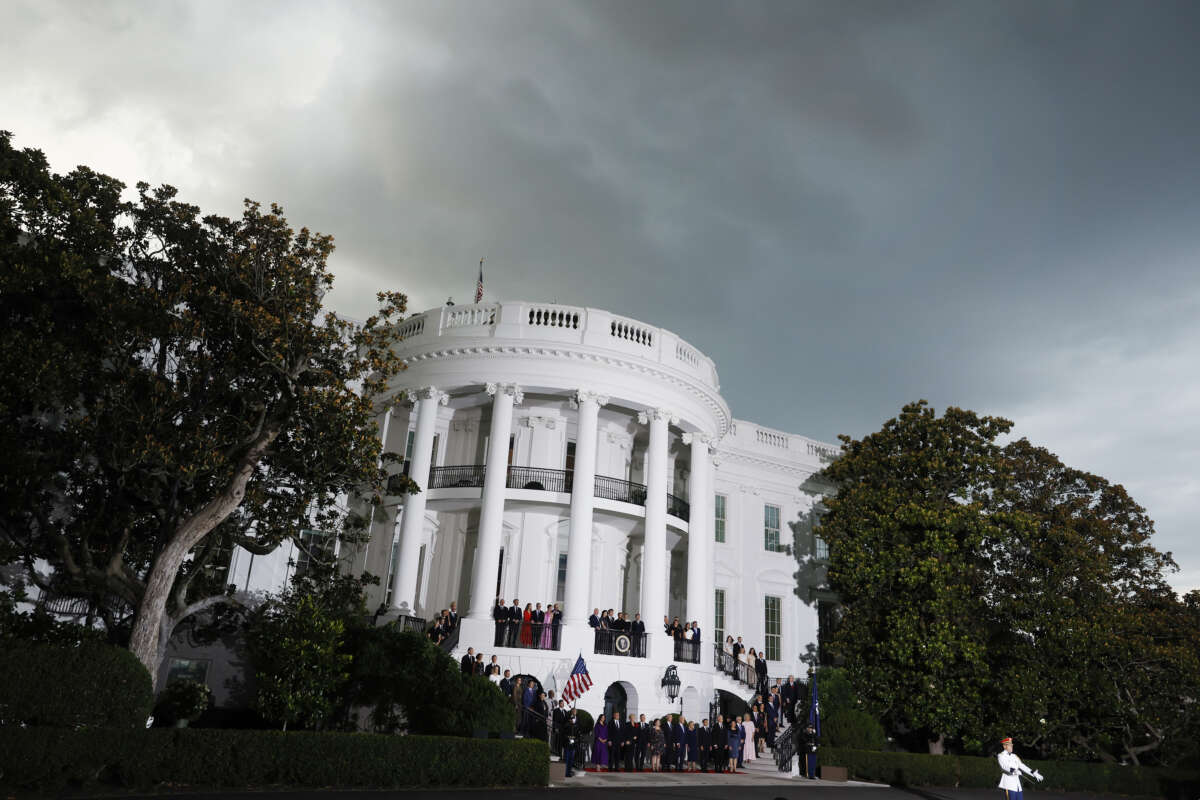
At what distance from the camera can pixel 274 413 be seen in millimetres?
15750

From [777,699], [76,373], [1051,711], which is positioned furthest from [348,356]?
[1051,711]

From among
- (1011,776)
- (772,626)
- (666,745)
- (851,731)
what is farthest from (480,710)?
(772,626)

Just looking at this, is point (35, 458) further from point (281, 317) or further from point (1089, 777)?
point (1089, 777)

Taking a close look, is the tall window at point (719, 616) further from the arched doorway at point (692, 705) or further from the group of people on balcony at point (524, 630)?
the group of people on balcony at point (524, 630)

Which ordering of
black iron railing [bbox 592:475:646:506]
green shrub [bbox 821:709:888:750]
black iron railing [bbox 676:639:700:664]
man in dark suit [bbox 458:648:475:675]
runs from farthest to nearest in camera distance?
black iron railing [bbox 592:475:646:506] → black iron railing [bbox 676:639:700:664] → green shrub [bbox 821:709:888:750] → man in dark suit [bbox 458:648:475:675]

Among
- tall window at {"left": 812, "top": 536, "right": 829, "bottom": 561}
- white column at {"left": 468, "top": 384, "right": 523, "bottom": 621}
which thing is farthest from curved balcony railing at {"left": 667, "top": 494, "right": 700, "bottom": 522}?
tall window at {"left": 812, "top": 536, "right": 829, "bottom": 561}

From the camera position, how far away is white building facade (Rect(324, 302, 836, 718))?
76.3 feet

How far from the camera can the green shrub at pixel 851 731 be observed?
75.2 ft

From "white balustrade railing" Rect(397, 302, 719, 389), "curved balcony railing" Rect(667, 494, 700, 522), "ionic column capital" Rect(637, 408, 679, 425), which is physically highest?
"white balustrade railing" Rect(397, 302, 719, 389)

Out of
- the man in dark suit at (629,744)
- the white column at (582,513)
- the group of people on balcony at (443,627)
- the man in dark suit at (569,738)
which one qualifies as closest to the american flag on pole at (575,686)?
the man in dark suit at (569,738)

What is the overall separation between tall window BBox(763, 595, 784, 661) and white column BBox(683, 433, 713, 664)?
6.08m

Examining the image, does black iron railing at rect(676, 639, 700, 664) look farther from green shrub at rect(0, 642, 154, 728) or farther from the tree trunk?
green shrub at rect(0, 642, 154, 728)

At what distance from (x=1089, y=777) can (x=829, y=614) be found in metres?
11.1

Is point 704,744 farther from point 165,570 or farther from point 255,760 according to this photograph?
point 165,570
